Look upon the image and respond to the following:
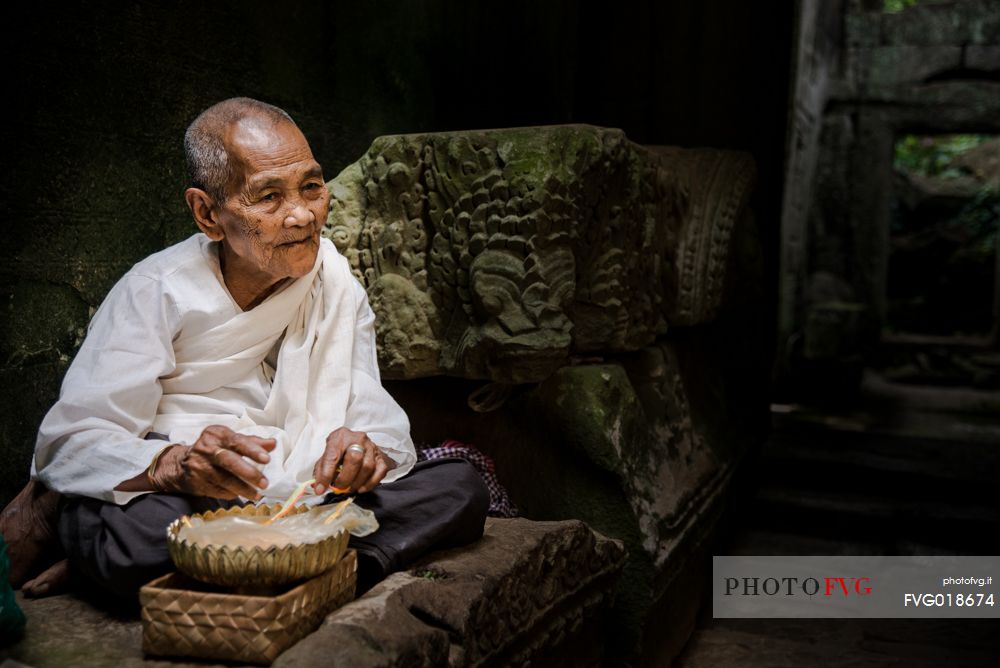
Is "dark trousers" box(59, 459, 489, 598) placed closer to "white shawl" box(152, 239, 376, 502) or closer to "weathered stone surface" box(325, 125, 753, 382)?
"white shawl" box(152, 239, 376, 502)

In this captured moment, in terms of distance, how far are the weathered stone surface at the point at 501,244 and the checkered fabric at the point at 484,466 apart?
0.24 metres

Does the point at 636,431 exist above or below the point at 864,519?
above

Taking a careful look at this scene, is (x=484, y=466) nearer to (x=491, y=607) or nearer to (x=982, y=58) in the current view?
(x=491, y=607)

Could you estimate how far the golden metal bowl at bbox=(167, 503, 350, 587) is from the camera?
4.95 feet

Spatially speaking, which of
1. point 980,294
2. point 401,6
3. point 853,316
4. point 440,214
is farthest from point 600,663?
point 980,294

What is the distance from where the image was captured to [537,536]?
224 centimetres

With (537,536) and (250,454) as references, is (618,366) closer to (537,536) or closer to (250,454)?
(537,536)

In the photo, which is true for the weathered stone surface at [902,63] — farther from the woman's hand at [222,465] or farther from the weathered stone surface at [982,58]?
the woman's hand at [222,465]

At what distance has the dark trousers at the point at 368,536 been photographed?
5.73ft

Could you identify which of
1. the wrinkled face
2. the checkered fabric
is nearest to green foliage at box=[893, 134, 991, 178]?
the checkered fabric

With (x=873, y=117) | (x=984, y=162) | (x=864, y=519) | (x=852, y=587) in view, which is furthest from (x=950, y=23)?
(x=852, y=587)

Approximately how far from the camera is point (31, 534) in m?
1.98

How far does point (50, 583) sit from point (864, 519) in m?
3.61

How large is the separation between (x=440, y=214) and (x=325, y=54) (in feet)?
3.55
